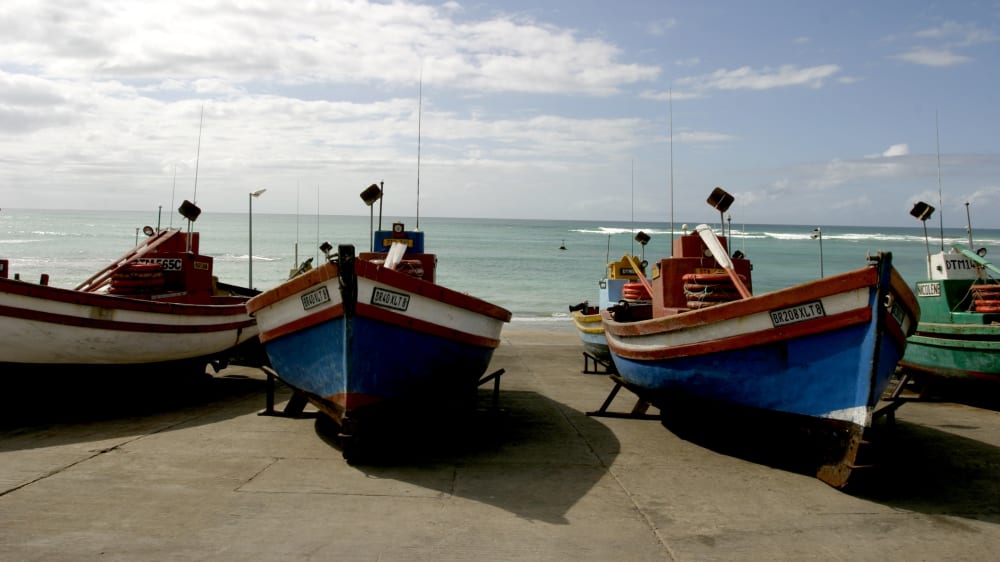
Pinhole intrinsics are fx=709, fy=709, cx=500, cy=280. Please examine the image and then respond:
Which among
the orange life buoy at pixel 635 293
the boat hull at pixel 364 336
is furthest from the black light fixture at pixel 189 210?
the orange life buoy at pixel 635 293

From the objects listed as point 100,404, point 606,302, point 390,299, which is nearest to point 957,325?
point 606,302

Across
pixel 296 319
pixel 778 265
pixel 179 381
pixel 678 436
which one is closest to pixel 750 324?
pixel 678 436

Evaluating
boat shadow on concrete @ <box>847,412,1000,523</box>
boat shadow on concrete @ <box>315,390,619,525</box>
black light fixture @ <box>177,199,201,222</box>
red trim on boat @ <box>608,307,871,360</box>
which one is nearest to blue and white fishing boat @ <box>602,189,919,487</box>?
red trim on boat @ <box>608,307,871,360</box>

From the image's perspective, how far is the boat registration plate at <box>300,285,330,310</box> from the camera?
21.1 ft

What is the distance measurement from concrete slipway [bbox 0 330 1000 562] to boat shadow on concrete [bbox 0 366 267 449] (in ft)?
0.17

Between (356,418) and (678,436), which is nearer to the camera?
(356,418)

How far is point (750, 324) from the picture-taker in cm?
628

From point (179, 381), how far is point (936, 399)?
37.9ft

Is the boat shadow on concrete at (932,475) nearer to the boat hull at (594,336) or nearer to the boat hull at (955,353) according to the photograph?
the boat hull at (955,353)

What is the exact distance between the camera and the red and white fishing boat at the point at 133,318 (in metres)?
7.73

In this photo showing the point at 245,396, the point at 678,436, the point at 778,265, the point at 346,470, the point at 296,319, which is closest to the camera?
the point at 346,470

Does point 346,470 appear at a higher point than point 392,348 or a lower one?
lower

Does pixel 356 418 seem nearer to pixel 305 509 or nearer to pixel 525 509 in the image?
pixel 305 509

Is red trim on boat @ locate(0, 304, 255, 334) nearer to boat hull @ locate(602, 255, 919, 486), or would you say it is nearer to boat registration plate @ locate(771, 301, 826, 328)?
boat hull @ locate(602, 255, 919, 486)
